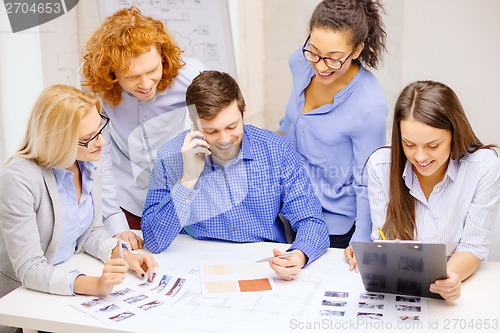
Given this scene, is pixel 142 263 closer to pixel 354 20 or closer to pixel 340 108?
pixel 340 108

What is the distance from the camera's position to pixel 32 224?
1.69m

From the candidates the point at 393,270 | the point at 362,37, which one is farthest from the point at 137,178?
the point at 393,270

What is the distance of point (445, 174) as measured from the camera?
1735 mm

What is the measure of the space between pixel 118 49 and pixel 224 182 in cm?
58

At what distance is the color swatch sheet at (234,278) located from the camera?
166 centimetres

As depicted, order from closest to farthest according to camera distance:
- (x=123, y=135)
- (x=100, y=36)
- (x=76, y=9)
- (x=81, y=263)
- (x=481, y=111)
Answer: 1. (x=81, y=263)
2. (x=100, y=36)
3. (x=123, y=135)
4. (x=76, y=9)
5. (x=481, y=111)

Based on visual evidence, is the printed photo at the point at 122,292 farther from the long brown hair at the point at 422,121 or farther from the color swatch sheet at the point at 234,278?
the long brown hair at the point at 422,121

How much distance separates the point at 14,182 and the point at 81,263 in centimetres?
36

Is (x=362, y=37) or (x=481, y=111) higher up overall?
(x=362, y=37)

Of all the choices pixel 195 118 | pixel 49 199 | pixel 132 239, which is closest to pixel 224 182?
pixel 195 118

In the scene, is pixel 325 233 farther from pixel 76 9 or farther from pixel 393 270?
pixel 76 9

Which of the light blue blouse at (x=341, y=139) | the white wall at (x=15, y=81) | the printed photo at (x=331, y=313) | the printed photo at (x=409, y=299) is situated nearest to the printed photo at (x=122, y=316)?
the printed photo at (x=331, y=313)

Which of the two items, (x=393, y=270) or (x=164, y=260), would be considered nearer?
(x=393, y=270)

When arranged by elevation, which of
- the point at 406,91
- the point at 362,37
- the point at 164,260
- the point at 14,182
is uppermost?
the point at 362,37
